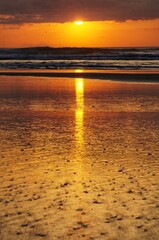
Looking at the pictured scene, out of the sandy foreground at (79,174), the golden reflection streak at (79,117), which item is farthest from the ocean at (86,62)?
the sandy foreground at (79,174)

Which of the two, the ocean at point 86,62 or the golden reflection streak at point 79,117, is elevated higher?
the ocean at point 86,62

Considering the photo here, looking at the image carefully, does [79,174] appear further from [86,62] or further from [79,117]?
[86,62]

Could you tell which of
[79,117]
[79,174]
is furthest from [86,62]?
[79,174]

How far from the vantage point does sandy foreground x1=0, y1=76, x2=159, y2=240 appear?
5.70 metres

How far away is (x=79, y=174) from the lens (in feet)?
26.1

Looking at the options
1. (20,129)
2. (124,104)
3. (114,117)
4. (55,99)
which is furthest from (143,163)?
(55,99)

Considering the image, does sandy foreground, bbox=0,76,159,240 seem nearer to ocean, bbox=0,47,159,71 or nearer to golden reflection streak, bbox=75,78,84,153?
golden reflection streak, bbox=75,78,84,153

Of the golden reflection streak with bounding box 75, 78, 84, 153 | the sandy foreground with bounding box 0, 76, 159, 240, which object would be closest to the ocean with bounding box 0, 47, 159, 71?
the golden reflection streak with bounding box 75, 78, 84, 153

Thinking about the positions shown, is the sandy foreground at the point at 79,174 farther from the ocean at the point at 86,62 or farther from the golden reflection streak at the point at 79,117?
the ocean at the point at 86,62

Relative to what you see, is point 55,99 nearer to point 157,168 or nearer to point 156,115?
point 156,115

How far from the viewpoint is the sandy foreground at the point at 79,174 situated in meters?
5.70

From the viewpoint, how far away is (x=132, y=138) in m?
11.1

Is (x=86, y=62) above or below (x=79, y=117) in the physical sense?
above

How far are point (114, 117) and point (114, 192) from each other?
25.3ft
